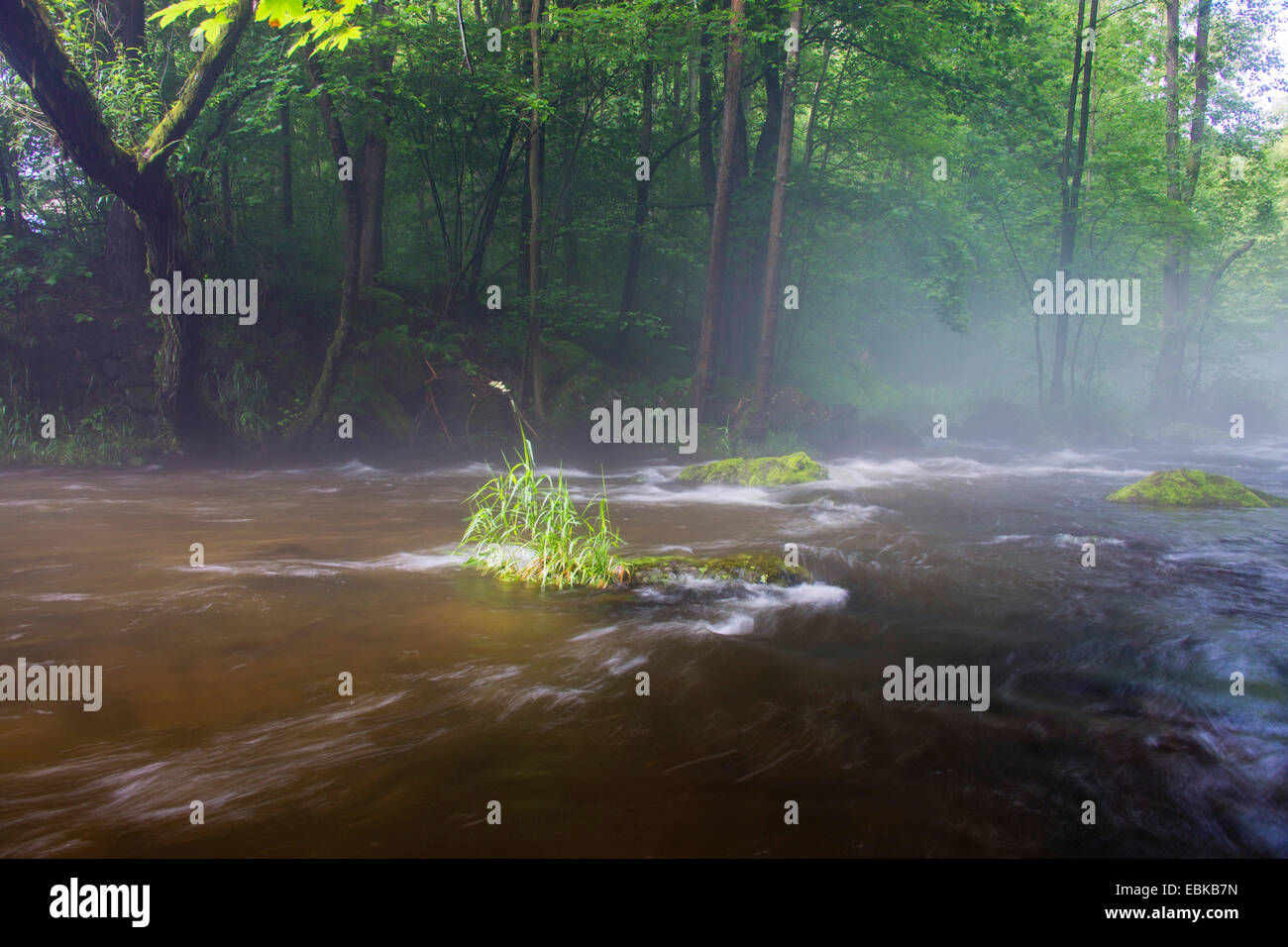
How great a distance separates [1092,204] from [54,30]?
946 inches

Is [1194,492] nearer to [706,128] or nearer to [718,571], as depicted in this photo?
[718,571]

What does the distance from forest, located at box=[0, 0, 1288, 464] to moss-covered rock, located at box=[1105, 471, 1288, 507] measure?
7.01 metres

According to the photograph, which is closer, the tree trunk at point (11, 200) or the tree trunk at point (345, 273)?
the tree trunk at point (345, 273)

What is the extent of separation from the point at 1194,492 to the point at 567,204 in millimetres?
14000

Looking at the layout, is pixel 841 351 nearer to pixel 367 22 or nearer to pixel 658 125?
pixel 658 125

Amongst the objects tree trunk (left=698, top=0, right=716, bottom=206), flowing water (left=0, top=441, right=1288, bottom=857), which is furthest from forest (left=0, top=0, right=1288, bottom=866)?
tree trunk (left=698, top=0, right=716, bottom=206)

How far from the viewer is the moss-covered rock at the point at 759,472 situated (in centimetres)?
1314

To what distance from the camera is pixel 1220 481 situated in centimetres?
1137

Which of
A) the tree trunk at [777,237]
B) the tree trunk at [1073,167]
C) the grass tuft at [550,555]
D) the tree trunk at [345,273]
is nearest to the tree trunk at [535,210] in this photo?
the tree trunk at [345,273]

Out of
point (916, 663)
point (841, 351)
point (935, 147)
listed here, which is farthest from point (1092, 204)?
point (916, 663)

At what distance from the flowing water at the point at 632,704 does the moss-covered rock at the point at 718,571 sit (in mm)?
207

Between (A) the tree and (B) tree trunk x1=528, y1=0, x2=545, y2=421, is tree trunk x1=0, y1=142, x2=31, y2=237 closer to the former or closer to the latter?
(A) the tree

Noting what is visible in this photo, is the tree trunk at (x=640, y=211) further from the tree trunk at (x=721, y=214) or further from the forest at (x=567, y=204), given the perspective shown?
the tree trunk at (x=721, y=214)

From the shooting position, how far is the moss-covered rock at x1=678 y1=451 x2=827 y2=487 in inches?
517
